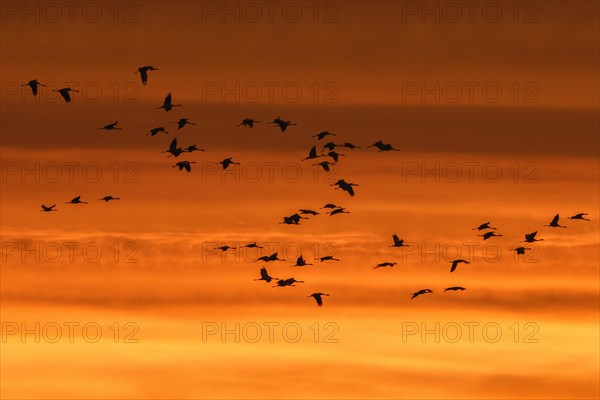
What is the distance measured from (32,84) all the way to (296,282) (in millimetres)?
18116

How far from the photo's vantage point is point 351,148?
165 m

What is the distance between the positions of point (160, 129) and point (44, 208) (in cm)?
934

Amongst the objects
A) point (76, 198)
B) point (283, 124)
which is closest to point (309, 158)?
point (283, 124)

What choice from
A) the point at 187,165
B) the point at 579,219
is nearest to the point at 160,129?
the point at 187,165

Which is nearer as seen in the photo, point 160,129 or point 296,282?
point 160,129

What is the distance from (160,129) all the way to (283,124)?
5.70 m

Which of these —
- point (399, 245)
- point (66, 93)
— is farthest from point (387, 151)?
point (66, 93)

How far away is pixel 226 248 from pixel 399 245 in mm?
7954

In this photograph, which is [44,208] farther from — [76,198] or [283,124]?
[283,124]

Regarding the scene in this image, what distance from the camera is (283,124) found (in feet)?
540

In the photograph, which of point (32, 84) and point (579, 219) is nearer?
point (32, 84)

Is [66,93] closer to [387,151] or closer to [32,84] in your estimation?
[32,84]

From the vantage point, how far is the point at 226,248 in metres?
169

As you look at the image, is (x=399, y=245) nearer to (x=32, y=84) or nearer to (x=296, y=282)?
(x=296, y=282)
